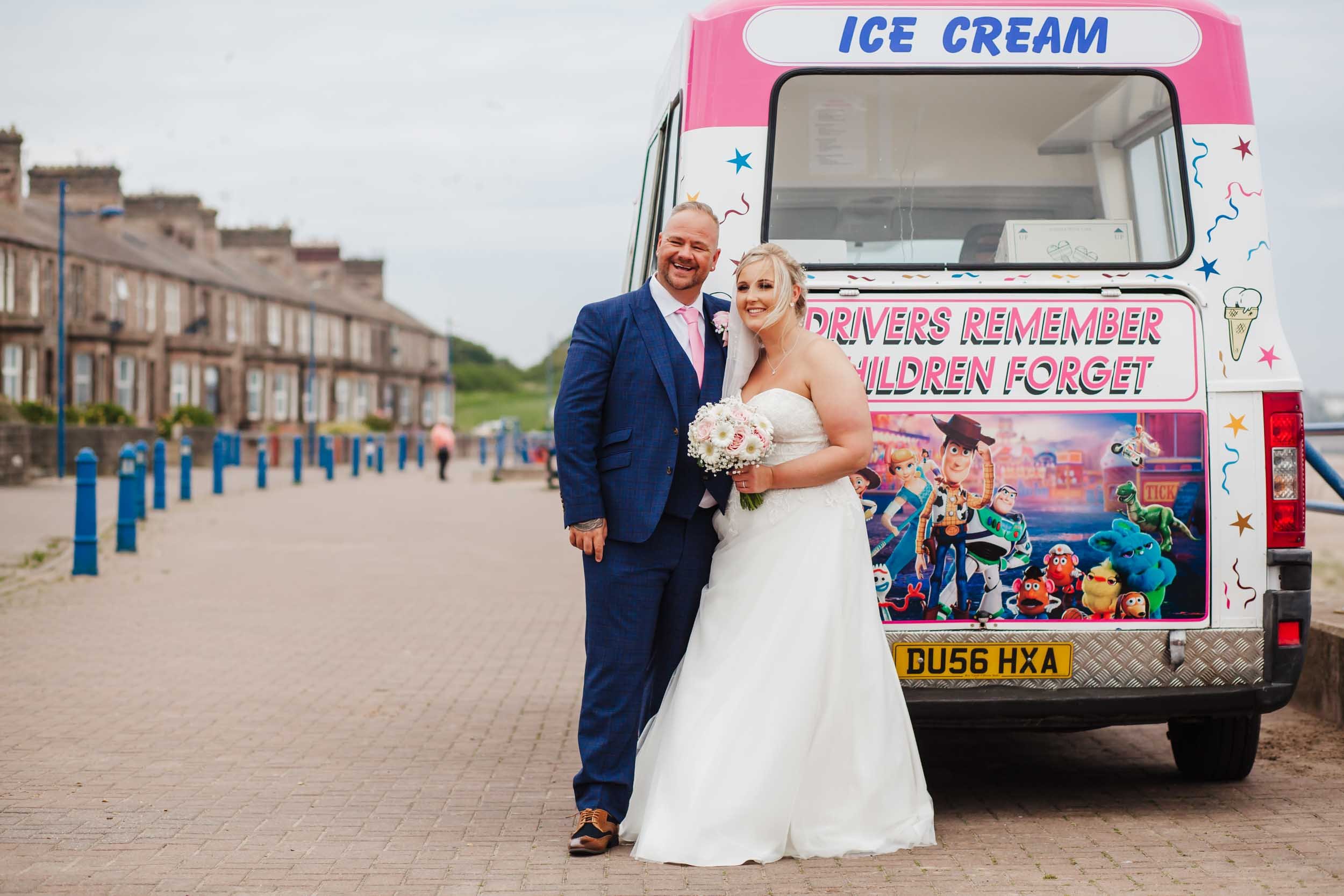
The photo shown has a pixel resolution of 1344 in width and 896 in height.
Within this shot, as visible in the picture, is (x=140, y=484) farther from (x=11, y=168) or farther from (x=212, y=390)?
(x=212, y=390)

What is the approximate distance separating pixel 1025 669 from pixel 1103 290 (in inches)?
53.4

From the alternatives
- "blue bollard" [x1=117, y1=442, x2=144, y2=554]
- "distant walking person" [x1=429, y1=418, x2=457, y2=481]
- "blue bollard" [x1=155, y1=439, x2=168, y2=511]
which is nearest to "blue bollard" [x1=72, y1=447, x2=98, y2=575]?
"blue bollard" [x1=117, y1=442, x2=144, y2=554]

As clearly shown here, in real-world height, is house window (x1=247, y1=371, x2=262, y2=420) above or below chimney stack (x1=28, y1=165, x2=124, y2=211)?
below

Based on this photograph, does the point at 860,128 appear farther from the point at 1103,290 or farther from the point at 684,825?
the point at 684,825

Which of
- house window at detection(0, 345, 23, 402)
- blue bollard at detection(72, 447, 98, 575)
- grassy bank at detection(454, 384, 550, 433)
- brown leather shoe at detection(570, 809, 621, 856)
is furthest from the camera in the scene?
grassy bank at detection(454, 384, 550, 433)

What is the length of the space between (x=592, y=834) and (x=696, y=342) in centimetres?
166

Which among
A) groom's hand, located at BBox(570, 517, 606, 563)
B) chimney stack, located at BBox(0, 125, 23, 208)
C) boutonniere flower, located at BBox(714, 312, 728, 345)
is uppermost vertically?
chimney stack, located at BBox(0, 125, 23, 208)

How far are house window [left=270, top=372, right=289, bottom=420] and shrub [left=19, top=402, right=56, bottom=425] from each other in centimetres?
2733

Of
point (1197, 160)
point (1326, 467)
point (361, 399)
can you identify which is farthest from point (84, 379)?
point (1197, 160)

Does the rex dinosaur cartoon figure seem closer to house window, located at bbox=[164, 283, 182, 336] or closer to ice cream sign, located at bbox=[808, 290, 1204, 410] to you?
ice cream sign, located at bbox=[808, 290, 1204, 410]

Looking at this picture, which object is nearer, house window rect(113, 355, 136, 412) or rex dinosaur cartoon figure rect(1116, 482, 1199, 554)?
rex dinosaur cartoon figure rect(1116, 482, 1199, 554)

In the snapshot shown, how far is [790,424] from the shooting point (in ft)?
16.3

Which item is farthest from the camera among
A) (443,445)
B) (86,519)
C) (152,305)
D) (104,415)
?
(152,305)

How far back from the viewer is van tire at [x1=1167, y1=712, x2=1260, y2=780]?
232 inches
